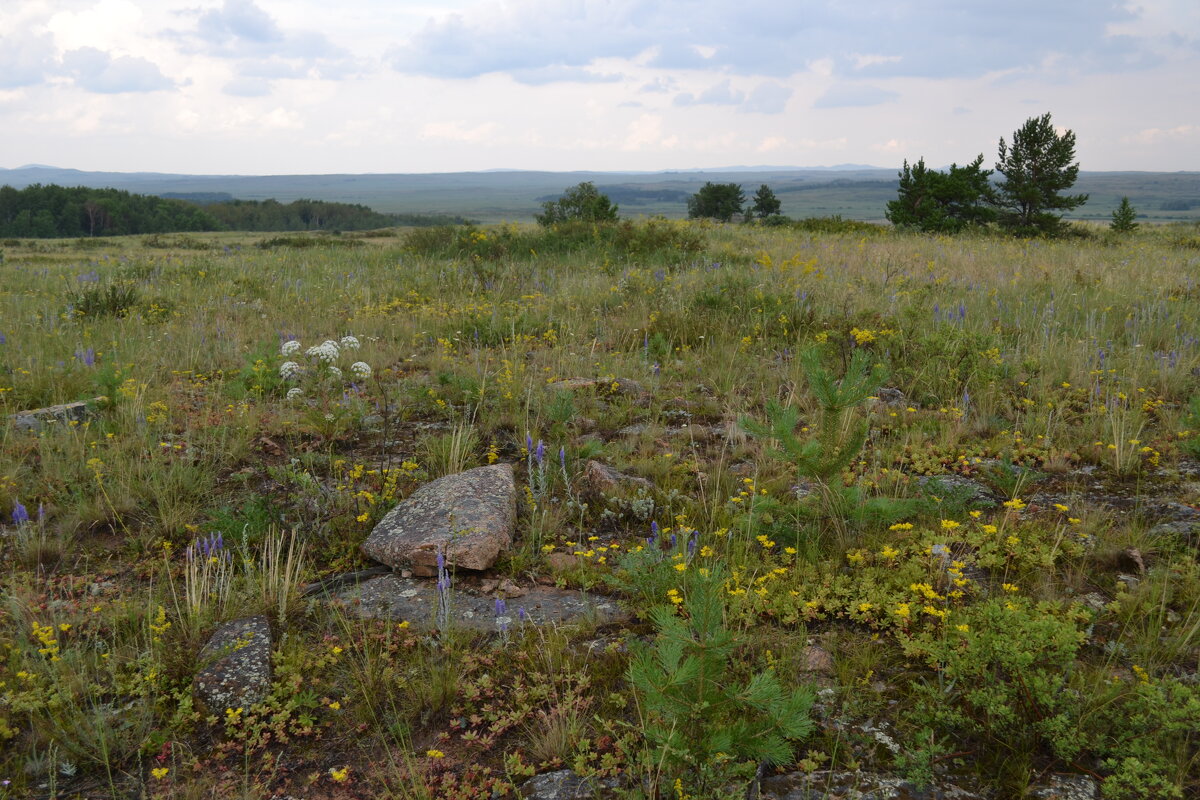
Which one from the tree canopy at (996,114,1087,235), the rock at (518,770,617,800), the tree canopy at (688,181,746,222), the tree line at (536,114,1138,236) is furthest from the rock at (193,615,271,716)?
the tree canopy at (688,181,746,222)

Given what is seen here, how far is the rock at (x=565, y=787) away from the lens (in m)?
2.15

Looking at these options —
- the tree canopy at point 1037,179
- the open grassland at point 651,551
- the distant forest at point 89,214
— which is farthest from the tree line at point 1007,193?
the distant forest at point 89,214

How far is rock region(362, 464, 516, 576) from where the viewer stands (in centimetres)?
333

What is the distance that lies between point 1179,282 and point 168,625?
454 inches

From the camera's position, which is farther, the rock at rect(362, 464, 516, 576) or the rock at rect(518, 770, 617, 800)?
the rock at rect(362, 464, 516, 576)

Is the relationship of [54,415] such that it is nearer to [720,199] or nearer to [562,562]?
[562,562]

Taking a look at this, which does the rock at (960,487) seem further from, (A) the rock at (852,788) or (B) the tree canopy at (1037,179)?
(B) the tree canopy at (1037,179)

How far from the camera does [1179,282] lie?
29.6 ft

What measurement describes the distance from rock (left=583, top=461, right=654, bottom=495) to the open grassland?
8 cm

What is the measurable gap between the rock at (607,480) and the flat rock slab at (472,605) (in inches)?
34.4

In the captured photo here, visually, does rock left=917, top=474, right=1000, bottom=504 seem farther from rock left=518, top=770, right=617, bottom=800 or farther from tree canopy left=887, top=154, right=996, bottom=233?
tree canopy left=887, top=154, right=996, bottom=233

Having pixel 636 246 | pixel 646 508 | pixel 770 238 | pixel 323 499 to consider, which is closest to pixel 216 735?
pixel 323 499

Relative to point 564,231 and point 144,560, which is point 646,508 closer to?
point 144,560

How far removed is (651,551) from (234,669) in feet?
5.76
